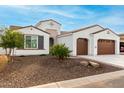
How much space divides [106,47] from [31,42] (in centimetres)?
943

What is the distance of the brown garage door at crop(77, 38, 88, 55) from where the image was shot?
2000 cm

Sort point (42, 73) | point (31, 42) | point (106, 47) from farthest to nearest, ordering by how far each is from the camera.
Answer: point (106, 47) < point (31, 42) < point (42, 73)

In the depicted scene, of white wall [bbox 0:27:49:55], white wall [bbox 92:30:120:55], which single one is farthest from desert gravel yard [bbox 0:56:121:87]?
white wall [bbox 92:30:120:55]

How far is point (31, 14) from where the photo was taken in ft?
63.2

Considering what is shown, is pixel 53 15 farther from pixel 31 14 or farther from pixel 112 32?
pixel 112 32

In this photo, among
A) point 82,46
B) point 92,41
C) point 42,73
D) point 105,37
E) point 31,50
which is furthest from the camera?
point 105,37

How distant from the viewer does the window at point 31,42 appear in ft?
58.1

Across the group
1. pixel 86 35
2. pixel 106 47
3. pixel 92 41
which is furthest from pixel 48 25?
pixel 106 47

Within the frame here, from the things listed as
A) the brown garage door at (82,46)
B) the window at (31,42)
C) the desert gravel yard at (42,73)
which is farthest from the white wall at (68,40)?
the desert gravel yard at (42,73)

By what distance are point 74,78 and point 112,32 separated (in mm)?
15257

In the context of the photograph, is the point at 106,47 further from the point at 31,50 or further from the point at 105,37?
the point at 31,50

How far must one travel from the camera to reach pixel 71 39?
19.2 metres

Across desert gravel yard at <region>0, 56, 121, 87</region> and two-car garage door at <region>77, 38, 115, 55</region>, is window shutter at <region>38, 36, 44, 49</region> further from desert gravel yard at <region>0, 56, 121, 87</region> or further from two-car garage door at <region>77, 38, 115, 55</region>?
desert gravel yard at <region>0, 56, 121, 87</region>
